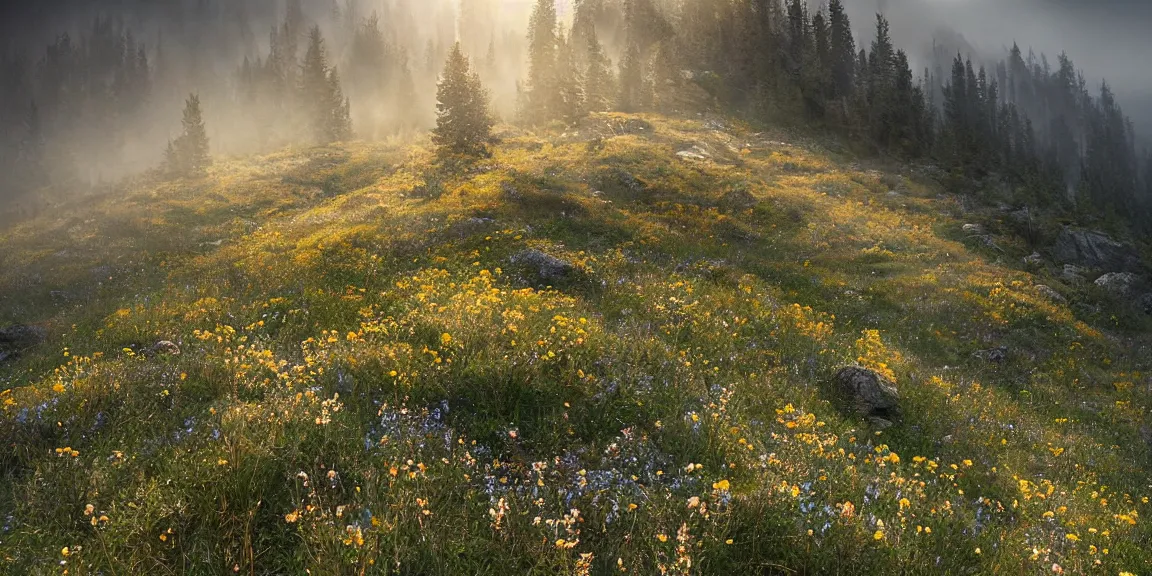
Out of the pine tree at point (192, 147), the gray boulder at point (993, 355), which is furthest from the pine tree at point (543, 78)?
the gray boulder at point (993, 355)

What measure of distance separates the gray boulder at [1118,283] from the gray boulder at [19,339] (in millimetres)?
35824

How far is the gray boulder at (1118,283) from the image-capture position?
2261 centimetres

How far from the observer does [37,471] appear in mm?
4551

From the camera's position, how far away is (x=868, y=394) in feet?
28.0

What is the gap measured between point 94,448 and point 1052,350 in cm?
2066

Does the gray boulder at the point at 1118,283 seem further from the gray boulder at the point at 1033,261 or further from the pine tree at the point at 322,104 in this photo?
the pine tree at the point at 322,104

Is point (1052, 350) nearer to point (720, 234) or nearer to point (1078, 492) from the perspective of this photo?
point (1078, 492)

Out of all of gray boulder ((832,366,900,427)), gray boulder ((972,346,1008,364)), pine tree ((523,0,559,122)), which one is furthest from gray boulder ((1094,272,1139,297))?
pine tree ((523,0,559,122))

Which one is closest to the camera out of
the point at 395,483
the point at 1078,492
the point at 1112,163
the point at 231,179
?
the point at 395,483

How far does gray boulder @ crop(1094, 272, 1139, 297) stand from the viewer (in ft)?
74.2

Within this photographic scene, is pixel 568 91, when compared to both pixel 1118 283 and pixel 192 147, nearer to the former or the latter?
pixel 192 147

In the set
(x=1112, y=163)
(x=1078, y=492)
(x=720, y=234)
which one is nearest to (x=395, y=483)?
(x=1078, y=492)

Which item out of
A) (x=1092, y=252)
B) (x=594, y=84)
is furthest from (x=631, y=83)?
→ (x=1092, y=252)

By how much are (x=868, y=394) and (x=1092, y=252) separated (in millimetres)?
39302
